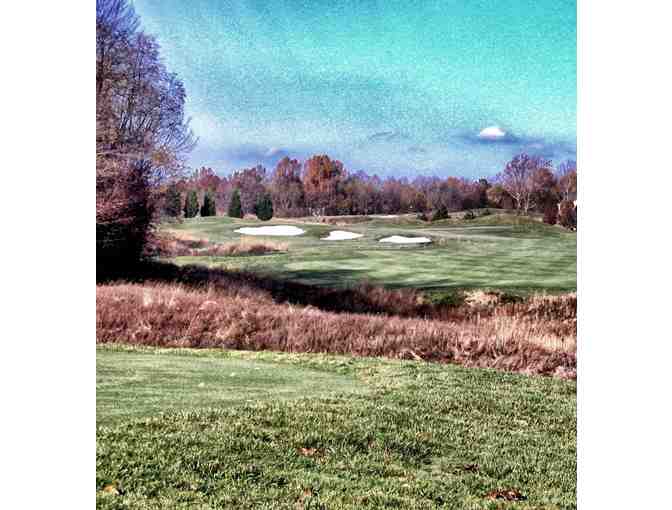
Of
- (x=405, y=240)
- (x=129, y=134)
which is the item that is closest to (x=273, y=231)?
(x=405, y=240)

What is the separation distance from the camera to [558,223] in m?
6.21

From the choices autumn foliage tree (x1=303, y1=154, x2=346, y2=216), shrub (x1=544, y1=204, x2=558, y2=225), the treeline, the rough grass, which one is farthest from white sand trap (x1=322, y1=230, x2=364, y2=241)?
shrub (x1=544, y1=204, x2=558, y2=225)

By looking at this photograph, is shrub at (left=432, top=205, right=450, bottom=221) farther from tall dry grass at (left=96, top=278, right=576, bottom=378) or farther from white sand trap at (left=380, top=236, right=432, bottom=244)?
tall dry grass at (left=96, top=278, right=576, bottom=378)

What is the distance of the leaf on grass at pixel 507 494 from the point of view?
5.22 m

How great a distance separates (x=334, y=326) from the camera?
643 centimetres

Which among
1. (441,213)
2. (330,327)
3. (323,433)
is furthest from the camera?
(330,327)

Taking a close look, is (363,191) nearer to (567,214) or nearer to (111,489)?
(567,214)

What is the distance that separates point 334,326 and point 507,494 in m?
1.94

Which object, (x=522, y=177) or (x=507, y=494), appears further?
(x=522, y=177)

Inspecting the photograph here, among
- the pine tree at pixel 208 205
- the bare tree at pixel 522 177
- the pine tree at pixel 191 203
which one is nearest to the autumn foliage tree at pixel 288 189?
the pine tree at pixel 208 205

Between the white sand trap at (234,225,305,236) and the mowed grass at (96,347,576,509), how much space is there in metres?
0.99
